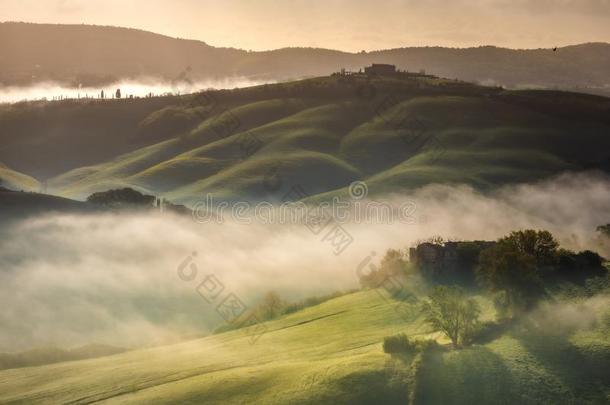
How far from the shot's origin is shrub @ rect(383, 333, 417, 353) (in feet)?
232

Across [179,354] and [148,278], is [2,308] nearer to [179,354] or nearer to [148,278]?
[148,278]

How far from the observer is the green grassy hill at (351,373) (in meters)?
64.1

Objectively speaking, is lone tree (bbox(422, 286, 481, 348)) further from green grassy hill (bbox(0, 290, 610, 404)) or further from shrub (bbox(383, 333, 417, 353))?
shrub (bbox(383, 333, 417, 353))

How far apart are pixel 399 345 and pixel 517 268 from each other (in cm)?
1560

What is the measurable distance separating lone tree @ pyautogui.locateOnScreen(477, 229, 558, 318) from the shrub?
1136cm

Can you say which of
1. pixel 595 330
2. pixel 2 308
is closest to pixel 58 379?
pixel 595 330

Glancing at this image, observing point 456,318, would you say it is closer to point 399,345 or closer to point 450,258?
point 399,345

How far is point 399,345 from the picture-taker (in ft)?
233

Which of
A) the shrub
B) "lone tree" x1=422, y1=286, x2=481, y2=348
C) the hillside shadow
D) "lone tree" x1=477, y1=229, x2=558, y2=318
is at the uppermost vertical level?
"lone tree" x1=477, y1=229, x2=558, y2=318

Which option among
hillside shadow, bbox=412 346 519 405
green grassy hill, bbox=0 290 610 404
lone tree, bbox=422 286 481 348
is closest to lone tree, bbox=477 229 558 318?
green grassy hill, bbox=0 290 610 404

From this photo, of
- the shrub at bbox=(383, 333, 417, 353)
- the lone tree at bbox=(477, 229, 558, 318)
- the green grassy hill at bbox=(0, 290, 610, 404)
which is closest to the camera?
the green grassy hill at bbox=(0, 290, 610, 404)

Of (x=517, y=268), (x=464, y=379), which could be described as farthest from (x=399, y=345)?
(x=517, y=268)

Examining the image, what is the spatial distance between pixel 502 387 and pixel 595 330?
11.5 m

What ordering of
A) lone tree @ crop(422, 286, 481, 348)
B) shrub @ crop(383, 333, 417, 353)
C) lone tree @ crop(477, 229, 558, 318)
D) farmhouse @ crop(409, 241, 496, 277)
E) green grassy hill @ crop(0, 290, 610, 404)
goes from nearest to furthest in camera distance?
green grassy hill @ crop(0, 290, 610, 404) < shrub @ crop(383, 333, 417, 353) < lone tree @ crop(422, 286, 481, 348) < lone tree @ crop(477, 229, 558, 318) < farmhouse @ crop(409, 241, 496, 277)
